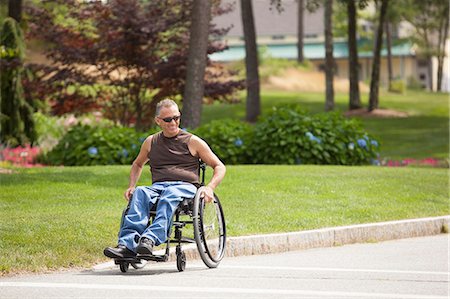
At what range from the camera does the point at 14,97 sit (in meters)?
26.6

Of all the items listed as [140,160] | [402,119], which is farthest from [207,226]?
[402,119]

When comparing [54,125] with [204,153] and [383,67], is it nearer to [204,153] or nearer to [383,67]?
[204,153]

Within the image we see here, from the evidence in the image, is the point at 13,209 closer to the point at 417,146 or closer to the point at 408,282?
the point at 408,282

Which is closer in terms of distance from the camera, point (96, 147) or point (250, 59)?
point (96, 147)

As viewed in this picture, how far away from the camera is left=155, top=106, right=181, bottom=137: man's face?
1109 cm

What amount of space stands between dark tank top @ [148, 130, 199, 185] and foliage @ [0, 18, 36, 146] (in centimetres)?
1521

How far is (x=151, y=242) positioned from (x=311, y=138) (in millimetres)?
12561

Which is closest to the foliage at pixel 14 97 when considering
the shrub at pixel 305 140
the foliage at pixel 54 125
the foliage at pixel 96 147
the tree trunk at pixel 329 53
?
the foliage at pixel 54 125

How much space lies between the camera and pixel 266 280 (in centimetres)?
1012

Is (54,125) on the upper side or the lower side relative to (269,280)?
lower

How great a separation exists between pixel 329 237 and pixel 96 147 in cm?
995

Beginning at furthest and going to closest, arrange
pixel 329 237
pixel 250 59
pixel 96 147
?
pixel 250 59, pixel 96 147, pixel 329 237

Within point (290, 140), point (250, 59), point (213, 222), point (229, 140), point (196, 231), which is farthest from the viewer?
point (250, 59)

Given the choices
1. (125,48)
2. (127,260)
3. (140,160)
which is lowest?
(127,260)
